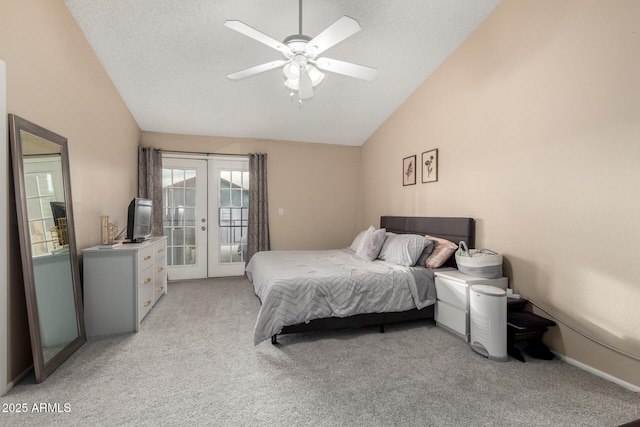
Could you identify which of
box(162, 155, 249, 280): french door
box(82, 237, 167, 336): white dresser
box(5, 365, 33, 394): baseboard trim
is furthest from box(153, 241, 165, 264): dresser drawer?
box(5, 365, 33, 394): baseboard trim

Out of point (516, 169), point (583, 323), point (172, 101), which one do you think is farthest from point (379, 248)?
point (172, 101)

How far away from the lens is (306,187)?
5.32 meters

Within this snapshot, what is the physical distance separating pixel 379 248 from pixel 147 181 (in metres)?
3.78

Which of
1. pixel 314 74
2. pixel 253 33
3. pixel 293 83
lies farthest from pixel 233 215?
pixel 253 33

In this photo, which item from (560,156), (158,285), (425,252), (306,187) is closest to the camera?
(560,156)

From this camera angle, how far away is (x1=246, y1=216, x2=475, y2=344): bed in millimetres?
2457

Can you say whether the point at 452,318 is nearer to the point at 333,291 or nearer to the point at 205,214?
the point at 333,291

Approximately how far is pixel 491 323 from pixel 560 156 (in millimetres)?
1438

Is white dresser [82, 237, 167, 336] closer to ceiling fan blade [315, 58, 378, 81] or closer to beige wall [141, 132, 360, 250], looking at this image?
ceiling fan blade [315, 58, 378, 81]

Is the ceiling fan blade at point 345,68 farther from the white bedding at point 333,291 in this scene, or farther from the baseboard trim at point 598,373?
the baseboard trim at point 598,373

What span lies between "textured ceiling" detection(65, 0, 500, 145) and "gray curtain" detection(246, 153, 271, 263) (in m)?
0.63

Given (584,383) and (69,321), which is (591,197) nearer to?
(584,383)

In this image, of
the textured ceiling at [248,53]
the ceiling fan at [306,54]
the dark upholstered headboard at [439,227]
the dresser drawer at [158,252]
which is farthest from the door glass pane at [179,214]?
the dark upholstered headboard at [439,227]

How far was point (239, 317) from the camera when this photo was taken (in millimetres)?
3137
